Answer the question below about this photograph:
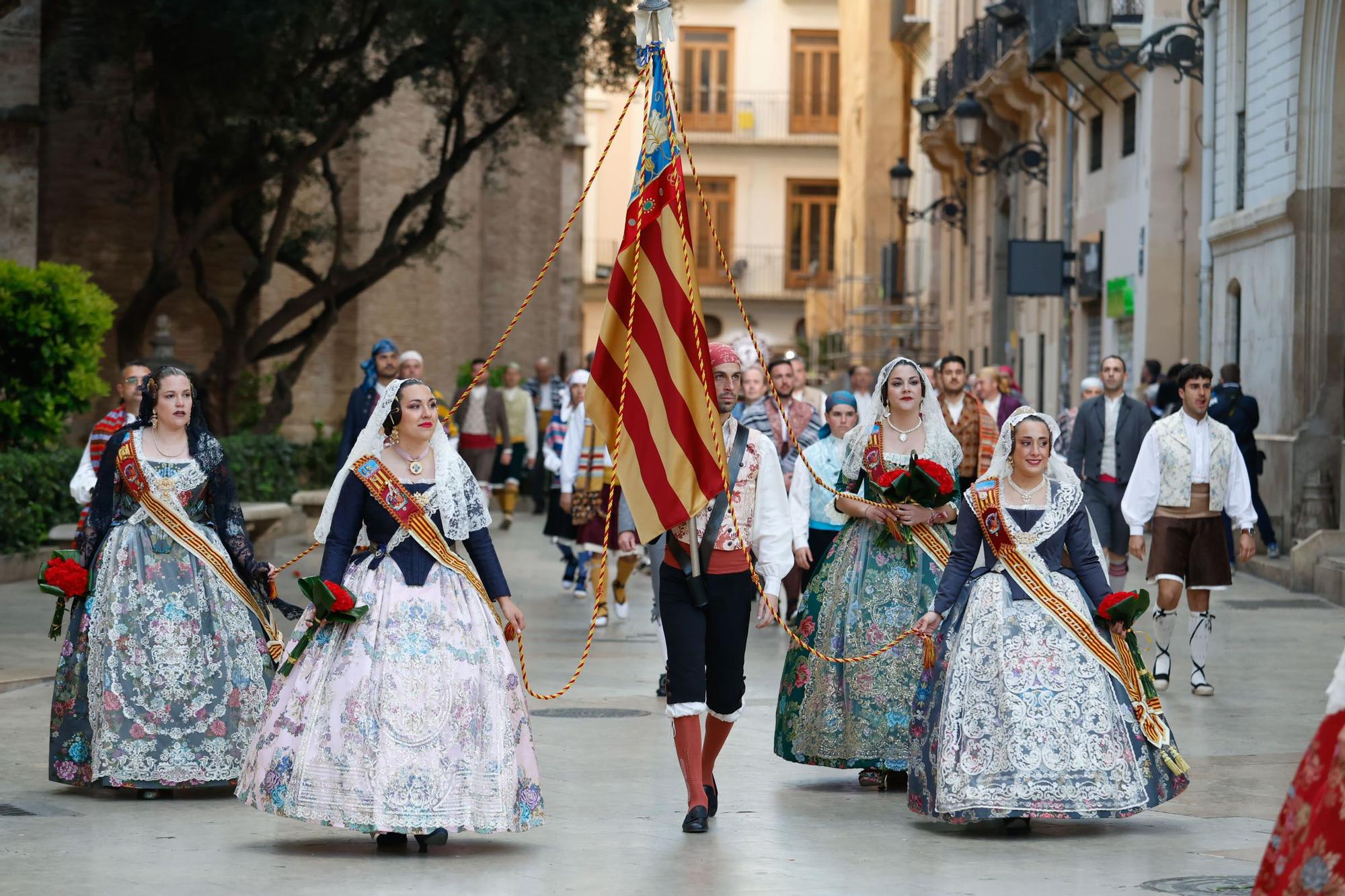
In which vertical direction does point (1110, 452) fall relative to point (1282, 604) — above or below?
above

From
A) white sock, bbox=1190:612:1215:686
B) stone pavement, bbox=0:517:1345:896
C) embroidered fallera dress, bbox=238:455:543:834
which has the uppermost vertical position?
embroidered fallera dress, bbox=238:455:543:834

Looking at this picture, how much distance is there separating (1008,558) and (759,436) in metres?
1.10

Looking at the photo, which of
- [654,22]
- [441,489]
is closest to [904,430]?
[654,22]

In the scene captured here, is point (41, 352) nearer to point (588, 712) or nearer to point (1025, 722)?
point (588, 712)

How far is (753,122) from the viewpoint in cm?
6425

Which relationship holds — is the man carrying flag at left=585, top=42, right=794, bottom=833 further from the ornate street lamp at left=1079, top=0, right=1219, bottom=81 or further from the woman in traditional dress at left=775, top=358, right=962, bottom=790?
the ornate street lamp at left=1079, top=0, right=1219, bottom=81

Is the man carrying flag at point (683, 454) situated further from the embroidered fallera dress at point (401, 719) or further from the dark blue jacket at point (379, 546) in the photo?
the embroidered fallera dress at point (401, 719)

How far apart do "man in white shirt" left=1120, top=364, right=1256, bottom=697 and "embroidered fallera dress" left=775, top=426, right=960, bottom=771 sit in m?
3.30

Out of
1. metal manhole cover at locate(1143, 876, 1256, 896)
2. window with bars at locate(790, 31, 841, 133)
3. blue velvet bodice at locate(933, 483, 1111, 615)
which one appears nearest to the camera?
metal manhole cover at locate(1143, 876, 1256, 896)

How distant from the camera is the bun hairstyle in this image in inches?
303

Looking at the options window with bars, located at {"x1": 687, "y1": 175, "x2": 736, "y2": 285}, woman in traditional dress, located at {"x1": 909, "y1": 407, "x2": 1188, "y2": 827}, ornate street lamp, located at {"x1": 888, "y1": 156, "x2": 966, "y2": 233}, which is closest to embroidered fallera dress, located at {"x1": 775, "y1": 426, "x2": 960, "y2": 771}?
woman in traditional dress, located at {"x1": 909, "y1": 407, "x2": 1188, "y2": 827}

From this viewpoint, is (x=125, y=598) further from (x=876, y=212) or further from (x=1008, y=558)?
(x=876, y=212)

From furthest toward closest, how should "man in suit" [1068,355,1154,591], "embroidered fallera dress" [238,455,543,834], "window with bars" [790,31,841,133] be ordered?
"window with bars" [790,31,841,133]
"man in suit" [1068,355,1154,591]
"embroidered fallera dress" [238,455,543,834]

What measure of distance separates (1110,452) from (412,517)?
8.81 metres
